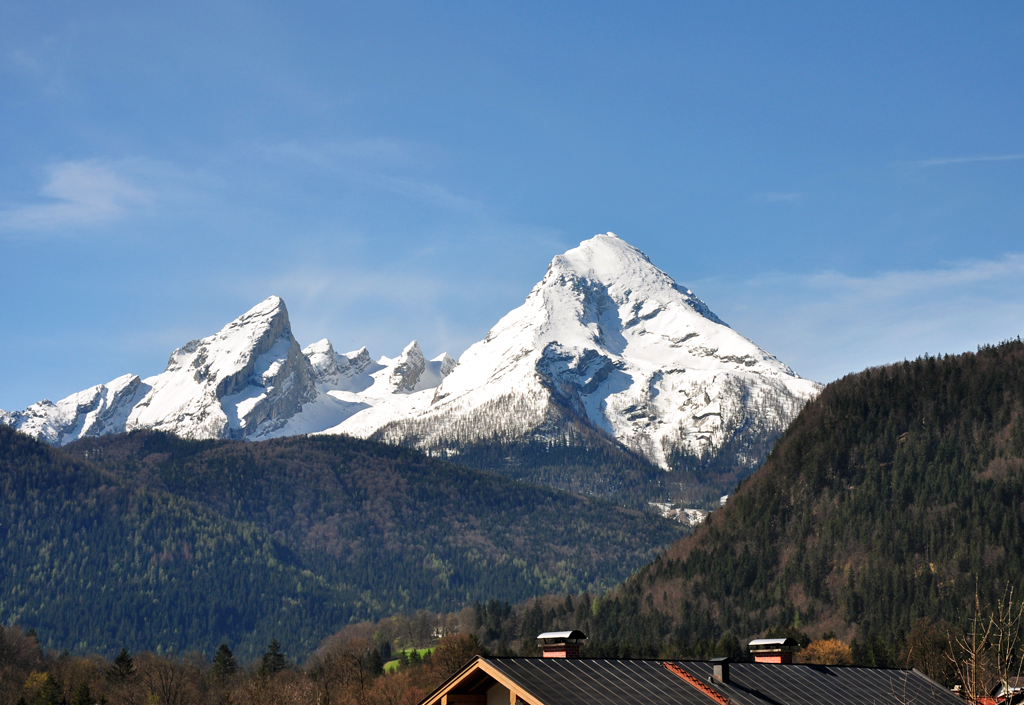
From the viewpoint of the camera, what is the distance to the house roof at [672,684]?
45469 millimetres

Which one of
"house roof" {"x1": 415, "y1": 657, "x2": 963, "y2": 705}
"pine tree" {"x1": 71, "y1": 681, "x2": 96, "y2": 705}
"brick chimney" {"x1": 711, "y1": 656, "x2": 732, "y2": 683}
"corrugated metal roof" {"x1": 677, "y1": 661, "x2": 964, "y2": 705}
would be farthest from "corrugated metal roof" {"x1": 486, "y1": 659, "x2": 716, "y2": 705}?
"pine tree" {"x1": 71, "y1": 681, "x2": 96, "y2": 705}

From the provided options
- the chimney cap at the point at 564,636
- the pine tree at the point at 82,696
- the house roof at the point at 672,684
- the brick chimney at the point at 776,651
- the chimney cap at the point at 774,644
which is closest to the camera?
the house roof at the point at 672,684

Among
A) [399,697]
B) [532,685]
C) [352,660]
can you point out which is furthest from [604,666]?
[352,660]

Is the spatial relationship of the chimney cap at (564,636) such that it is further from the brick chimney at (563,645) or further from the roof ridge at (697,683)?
the roof ridge at (697,683)

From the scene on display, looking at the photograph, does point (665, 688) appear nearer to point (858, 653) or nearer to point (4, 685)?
point (858, 653)

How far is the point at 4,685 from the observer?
19012 cm

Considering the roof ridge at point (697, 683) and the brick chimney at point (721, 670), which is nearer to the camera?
the roof ridge at point (697, 683)

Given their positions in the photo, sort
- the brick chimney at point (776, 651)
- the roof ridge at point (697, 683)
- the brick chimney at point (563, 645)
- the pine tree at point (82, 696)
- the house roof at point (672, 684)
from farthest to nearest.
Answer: the pine tree at point (82, 696) < the brick chimney at point (776, 651) < the brick chimney at point (563, 645) < the roof ridge at point (697, 683) < the house roof at point (672, 684)

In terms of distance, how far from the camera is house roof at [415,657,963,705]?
4547 cm

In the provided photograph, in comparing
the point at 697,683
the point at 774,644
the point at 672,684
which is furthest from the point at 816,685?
the point at 672,684

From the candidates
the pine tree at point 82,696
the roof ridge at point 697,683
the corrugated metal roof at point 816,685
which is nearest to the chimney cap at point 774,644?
the corrugated metal roof at point 816,685

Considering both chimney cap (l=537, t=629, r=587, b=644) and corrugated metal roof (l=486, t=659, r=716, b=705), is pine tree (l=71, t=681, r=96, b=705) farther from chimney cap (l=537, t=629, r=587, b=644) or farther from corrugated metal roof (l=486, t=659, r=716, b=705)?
corrugated metal roof (l=486, t=659, r=716, b=705)

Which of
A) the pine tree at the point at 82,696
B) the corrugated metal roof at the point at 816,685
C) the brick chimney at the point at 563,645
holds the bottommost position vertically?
the pine tree at the point at 82,696

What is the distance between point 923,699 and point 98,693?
516 feet
